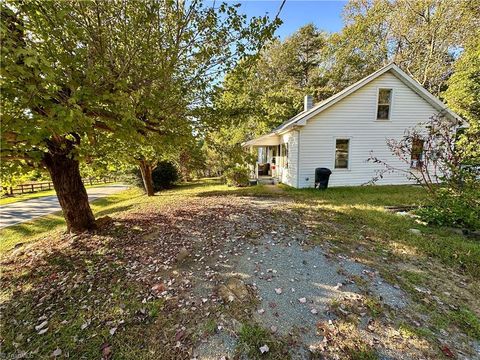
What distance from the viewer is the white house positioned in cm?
1150

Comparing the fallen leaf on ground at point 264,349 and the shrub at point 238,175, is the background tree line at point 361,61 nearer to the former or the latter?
the shrub at point 238,175

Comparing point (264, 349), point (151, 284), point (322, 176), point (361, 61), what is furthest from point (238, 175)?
point (361, 61)

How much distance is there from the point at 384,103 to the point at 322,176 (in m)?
5.45

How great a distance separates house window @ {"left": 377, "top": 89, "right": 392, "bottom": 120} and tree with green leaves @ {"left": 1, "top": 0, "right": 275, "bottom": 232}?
9.83 meters

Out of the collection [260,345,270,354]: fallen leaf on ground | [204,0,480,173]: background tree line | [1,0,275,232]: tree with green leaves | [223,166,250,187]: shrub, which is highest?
[204,0,480,173]: background tree line

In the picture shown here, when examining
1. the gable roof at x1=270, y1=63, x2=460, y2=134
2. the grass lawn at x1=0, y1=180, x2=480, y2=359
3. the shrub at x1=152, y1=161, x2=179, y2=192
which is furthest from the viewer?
the shrub at x1=152, y1=161, x2=179, y2=192

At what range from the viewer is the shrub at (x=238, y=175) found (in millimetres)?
13797

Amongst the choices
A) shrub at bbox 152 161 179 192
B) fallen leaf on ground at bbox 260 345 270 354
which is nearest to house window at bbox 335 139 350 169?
fallen leaf on ground at bbox 260 345 270 354

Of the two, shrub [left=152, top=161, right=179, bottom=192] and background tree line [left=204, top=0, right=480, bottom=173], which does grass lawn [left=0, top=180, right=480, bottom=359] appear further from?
shrub [left=152, top=161, right=179, bottom=192]

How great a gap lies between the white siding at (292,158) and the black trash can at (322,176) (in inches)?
44.7

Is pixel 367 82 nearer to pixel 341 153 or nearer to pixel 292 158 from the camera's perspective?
pixel 341 153

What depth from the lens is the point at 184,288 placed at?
340cm

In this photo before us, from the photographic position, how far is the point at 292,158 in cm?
1245

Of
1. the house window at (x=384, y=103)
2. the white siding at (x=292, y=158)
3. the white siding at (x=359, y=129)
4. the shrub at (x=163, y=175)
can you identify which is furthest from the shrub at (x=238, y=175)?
the house window at (x=384, y=103)
